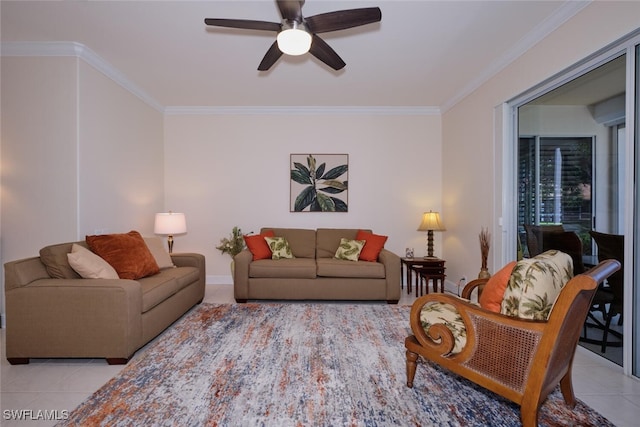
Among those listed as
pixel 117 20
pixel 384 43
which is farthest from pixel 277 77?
pixel 117 20

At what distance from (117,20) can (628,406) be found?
4767mm

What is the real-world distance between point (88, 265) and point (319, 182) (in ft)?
10.6

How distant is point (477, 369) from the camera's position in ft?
5.63

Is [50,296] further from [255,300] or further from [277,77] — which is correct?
[277,77]

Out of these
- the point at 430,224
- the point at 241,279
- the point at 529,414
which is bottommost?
the point at 529,414

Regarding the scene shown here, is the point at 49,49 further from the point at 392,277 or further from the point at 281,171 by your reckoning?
the point at 392,277

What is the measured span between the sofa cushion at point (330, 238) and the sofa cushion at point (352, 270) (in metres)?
0.65

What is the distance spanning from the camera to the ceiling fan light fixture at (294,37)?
213cm

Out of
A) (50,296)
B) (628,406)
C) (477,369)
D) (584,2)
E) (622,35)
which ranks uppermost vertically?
(584,2)

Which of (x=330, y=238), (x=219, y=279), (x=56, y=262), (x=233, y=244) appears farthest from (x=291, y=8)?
(x=219, y=279)

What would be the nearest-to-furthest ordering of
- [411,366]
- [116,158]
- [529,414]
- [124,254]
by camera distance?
[529,414] < [411,366] < [124,254] < [116,158]

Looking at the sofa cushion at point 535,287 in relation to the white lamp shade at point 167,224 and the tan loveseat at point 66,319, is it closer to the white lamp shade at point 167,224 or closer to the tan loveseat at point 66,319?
the tan loveseat at point 66,319

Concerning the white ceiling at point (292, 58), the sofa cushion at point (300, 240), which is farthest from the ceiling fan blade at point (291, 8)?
the sofa cushion at point (300, 240)

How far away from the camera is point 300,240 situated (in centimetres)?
467
